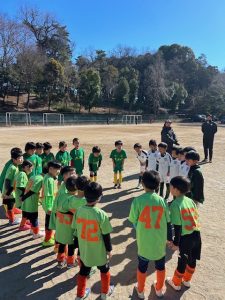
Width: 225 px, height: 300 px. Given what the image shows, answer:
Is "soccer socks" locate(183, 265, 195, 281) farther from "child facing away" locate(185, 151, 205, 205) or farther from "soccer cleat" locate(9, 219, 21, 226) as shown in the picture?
"soccer cleat" locate(9, 219, 21, 226)

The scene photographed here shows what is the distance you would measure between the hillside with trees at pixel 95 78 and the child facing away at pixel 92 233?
4125 centimetres

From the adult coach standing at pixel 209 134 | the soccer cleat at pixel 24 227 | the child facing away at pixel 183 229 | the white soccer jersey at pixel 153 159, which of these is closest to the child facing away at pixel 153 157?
the white soccer jersey at pixel 153 159

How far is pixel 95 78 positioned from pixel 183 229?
46491 millimetres

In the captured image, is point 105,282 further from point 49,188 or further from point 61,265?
point 49,188

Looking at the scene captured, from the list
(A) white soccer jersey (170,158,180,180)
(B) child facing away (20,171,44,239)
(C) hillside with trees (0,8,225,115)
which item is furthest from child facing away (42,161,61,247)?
(C) hillside with trees (0,8,225,115)

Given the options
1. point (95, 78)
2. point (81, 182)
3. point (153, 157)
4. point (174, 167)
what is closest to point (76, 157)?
point (153, 157)

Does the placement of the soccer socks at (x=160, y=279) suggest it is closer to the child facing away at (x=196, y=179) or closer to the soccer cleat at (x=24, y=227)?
the child facing away at (x=196, y=179)

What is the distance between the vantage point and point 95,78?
48.5m

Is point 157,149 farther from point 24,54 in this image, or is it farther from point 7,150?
point 24,54

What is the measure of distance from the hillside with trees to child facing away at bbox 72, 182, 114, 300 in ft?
135

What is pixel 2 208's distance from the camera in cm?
721

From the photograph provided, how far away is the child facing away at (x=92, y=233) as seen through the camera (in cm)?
363

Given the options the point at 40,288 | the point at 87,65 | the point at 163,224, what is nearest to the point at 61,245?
the point at 40,288

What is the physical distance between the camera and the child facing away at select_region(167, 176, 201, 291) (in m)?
3.83
